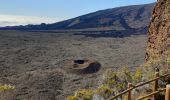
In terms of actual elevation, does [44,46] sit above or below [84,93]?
below

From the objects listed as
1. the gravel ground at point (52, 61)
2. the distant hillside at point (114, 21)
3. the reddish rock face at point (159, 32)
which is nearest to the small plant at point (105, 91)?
the reddish rock face at point (159, 32)

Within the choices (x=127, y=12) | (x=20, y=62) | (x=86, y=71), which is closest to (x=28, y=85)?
(x=86, y=71)

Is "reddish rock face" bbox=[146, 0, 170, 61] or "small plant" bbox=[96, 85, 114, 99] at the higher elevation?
"reddish rock face" bbox=[146, 0, 170, 61]

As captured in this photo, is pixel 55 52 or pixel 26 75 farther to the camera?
pixel 55 52

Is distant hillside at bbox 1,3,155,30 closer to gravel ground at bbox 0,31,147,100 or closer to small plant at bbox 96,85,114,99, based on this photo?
gravel ground at bbox 0,31,147,100

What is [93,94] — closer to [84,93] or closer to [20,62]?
[84,93]

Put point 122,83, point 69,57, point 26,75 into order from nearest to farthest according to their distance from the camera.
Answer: point 122,83 < point 26,75 < point 69,57

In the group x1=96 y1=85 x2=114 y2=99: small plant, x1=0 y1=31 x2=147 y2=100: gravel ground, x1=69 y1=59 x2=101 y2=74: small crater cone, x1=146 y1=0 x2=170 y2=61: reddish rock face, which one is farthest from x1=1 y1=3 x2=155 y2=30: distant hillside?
x1=96 y1=85 x2=114 y2=99: small plant

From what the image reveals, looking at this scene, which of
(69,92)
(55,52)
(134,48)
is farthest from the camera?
(134,48)
